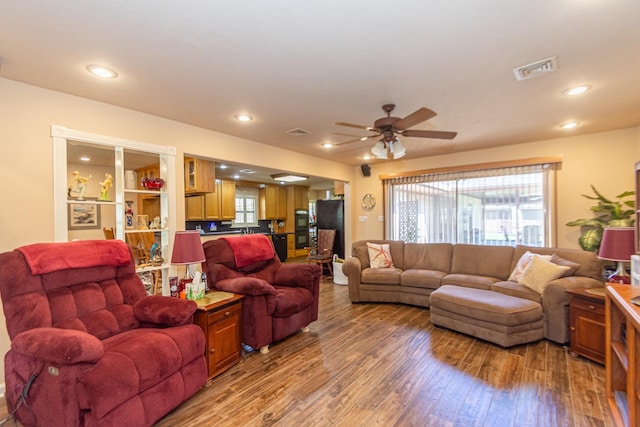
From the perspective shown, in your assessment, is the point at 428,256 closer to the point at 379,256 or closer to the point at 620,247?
the point at 379,256

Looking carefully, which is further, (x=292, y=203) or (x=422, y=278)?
(x=292, y=203)

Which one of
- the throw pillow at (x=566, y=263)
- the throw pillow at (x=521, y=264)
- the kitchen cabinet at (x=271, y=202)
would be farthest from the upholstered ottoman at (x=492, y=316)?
the kitchen cabinet at (x=271, y=202)

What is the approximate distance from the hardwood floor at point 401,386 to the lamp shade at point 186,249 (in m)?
1.00

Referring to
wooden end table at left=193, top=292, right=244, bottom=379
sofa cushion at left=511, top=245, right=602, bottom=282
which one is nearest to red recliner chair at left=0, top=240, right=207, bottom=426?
wooden end table at left=193, top=292, right=244, bottom=379

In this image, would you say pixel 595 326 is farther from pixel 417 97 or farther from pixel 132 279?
pixel 132 279

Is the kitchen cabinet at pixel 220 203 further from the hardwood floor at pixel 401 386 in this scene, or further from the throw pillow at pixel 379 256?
the hardwood floor at pixel 401 386

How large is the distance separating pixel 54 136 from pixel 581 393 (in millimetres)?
4450

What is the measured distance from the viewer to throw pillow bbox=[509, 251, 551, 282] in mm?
3567

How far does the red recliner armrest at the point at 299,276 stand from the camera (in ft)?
10.8

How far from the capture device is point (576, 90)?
8.37 ft

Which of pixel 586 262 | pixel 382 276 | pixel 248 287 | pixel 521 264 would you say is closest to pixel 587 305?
pixel 586 262

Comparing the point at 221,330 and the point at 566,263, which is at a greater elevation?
the point at 566,263

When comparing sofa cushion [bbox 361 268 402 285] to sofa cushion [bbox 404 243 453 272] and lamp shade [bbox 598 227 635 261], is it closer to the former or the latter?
sofa cushion [bbox 404 243 453 272]

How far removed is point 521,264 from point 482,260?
0.56 metres
